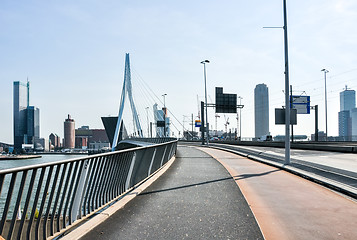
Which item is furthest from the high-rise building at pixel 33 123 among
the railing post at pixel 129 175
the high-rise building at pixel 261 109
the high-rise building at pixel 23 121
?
→ the railing post at pixel 129 175

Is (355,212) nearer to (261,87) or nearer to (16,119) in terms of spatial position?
(261,87)

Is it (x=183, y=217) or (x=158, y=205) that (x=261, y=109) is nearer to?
(x=158, y=205)

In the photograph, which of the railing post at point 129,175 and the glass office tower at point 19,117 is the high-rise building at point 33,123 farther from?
the railing post at point 129,175

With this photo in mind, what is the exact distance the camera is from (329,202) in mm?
7105

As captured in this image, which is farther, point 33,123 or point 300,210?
point 33,123

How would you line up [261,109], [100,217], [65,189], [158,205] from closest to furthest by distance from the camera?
1. [65,189]
2. [100,217]
3. [158,205]
4. [261,109]

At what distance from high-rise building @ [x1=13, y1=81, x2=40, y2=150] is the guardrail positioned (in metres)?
168

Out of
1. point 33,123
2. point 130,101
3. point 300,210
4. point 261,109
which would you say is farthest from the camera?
point 33,123

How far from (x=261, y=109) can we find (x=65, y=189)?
17459 cm

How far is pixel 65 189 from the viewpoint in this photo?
4.72 m

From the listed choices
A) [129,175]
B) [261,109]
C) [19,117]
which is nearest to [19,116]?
[19,117]

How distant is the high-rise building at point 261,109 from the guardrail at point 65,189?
502 ft

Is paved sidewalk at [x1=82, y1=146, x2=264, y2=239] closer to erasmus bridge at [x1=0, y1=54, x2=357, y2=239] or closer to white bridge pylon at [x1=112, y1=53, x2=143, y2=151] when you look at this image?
erasmus bridge at [x1=0, y1=54, x2=357, y2=239]

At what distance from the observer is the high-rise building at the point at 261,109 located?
157 metres
